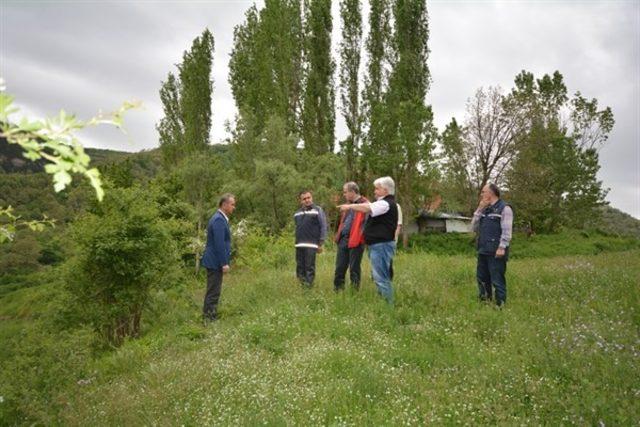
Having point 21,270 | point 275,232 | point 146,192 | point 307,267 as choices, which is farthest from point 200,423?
point 21,270

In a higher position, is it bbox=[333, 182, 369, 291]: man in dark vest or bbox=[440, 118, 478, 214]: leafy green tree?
bbox=[440, 118, 478, 214]: leafy green tree

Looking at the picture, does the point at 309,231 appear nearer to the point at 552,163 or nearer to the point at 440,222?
the point at 552,163

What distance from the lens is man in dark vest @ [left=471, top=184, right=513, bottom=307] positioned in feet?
22.0

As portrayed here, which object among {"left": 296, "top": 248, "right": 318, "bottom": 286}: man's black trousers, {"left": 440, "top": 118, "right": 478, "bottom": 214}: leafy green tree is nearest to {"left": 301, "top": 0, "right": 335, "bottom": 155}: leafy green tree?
{"left": 440, "top": 118, "right": 478, "bottom": 214}: leafy green tree

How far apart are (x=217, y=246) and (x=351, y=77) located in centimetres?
2353

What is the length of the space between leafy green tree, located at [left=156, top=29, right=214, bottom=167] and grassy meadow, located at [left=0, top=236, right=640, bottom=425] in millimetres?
24685

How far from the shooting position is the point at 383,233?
21.7ft

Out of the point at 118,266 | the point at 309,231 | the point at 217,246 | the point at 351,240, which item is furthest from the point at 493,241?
the point at 118,266

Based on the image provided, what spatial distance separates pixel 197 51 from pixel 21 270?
57044mm

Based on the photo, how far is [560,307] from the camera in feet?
20.9

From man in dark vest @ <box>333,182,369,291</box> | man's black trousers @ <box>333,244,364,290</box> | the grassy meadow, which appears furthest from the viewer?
man's black trousers @ <box>333,244,364,290</box>

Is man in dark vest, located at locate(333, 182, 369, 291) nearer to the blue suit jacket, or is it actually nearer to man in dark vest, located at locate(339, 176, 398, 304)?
man in dark vest, located at locate(339, 176, 398, 304)

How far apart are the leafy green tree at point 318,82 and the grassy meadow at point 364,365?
66.8ft

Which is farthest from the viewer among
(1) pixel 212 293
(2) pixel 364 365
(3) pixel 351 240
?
(1) pixel 212 293
